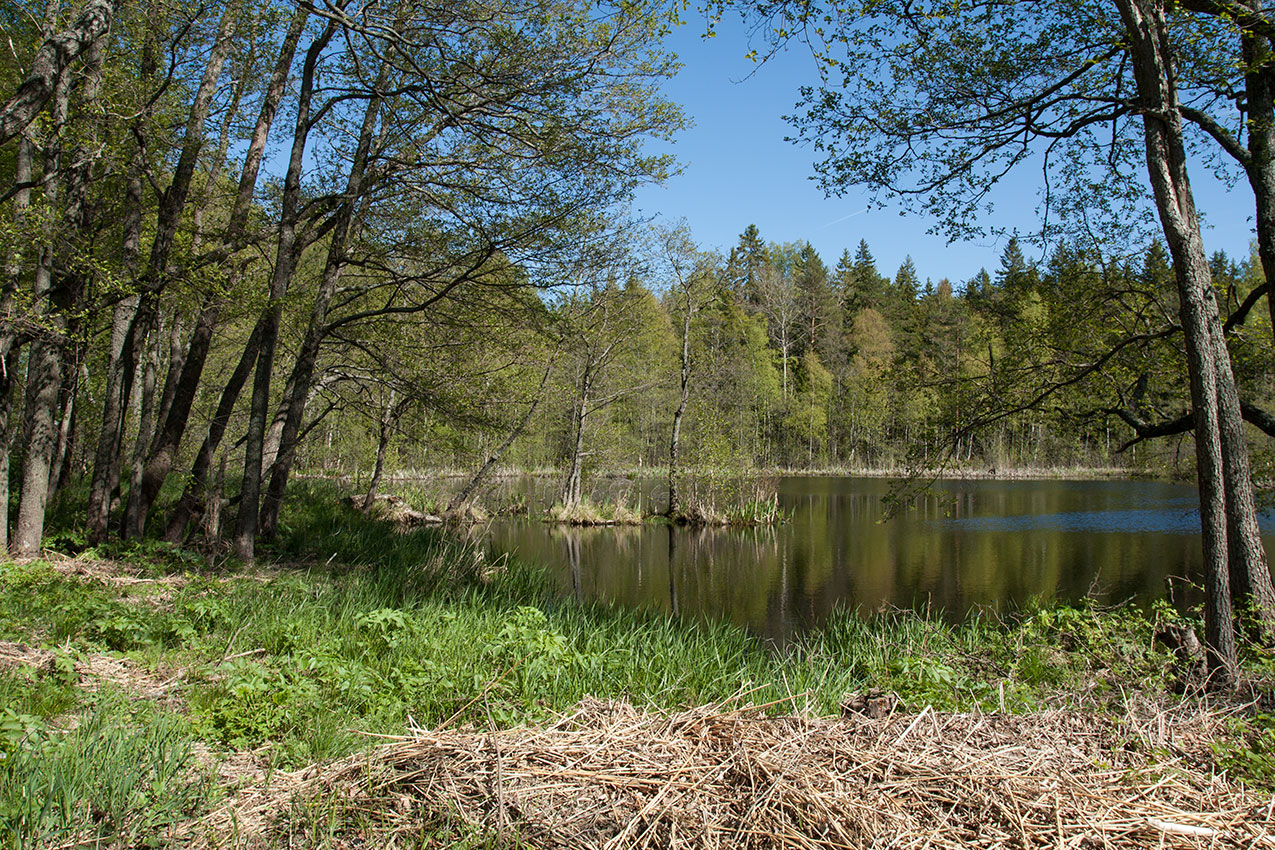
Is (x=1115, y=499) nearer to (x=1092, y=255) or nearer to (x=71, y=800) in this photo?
(x=1092, y=255)

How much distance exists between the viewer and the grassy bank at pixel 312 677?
2.26m

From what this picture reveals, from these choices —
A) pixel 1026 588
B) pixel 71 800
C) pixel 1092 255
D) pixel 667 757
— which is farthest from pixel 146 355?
pixel 1026 588

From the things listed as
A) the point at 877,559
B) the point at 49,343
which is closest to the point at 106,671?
the point at 49,343

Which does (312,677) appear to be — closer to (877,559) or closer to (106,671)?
(106,671)

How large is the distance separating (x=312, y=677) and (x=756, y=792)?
2.57 metres

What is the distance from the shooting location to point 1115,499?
2583 centimetres

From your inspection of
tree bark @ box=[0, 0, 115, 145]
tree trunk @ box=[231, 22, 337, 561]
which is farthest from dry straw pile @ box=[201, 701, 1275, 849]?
tree trunk @ box=[231, 22, 337, 561]

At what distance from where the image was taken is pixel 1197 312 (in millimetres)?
5324

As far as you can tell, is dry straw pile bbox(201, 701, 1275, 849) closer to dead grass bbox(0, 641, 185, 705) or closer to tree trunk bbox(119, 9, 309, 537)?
dead grass bbox(0, 641, 185, 705)

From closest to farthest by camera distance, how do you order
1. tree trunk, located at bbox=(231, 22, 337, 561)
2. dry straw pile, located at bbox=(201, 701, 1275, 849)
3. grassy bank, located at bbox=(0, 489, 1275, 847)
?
dry straw pile, located at bbox=(201, 701, 1275, 849)
grassy bank, located at bbox=(0, 489, 1275, 847)
tree trunk, located at bbox=(231, 22, 337, 561)

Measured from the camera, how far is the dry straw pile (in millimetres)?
1914

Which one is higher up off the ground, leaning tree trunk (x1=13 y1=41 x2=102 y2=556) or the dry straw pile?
leaning tree trunk (x1=13 y1=41 x2=102 y2=556)

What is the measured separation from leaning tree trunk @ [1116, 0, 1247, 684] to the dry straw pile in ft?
11.7

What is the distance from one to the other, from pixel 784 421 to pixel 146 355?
34988 millimetres
